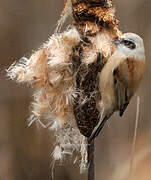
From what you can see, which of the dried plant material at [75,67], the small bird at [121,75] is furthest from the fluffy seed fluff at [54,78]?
the small bird at [121,75]

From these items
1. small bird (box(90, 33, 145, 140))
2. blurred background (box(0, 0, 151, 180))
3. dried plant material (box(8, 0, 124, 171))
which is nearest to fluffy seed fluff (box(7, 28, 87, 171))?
dried plant material (box(8, 0, 124, 171))

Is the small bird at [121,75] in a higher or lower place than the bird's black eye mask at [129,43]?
lower

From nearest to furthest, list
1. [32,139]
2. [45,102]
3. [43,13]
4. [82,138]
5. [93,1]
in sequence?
[93,1]
[45,102]
[82,138]
[43,13]
[32,139]

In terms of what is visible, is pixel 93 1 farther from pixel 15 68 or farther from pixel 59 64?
pixel 15 68

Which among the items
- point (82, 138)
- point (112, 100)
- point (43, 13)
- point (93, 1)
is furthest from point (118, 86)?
point (43, 13)

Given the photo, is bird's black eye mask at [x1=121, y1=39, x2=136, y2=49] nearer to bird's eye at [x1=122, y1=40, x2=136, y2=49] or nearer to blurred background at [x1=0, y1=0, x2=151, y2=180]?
bird's eye at [x1=122, y1=40, x2=136, y2=49]

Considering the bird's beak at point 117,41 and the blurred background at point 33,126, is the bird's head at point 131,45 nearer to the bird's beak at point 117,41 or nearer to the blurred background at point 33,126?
the bird's beak at point 117,41
